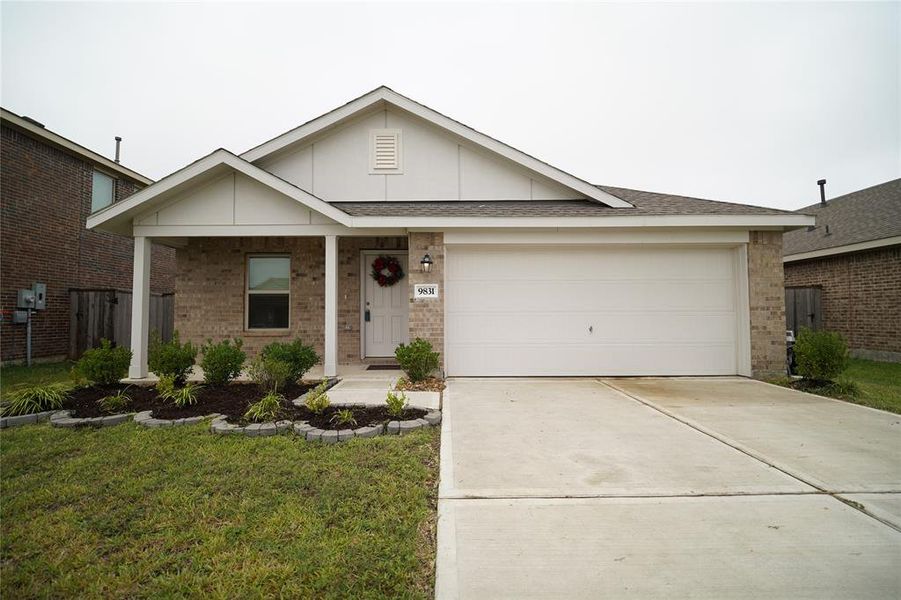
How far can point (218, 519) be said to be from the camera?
2.74m

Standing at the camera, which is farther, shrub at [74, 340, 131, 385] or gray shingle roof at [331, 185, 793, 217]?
gray shingle roof at [331, 185, 793, 217]

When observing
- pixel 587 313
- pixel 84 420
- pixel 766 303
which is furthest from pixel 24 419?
pixel 766 303

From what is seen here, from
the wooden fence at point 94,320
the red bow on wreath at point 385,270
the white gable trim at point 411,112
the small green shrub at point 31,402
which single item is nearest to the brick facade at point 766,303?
the white gable trim at point 411,112

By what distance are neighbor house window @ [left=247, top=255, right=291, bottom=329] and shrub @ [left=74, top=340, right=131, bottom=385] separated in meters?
3.19

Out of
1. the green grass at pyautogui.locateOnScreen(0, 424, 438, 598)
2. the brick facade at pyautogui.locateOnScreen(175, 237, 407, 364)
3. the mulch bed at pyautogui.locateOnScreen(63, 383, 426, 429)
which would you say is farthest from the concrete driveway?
the brick facade at pyautogui.locateOnScreen(175, 237, 407, 364)

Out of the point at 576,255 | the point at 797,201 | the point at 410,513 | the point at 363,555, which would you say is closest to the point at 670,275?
the point at 576,255

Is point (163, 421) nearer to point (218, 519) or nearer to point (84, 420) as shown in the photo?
point (84, 420)

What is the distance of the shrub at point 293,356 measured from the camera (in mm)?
6309

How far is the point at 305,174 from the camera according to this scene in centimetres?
915

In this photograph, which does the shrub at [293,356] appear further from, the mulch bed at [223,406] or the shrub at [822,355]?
the shrub at [822,355]

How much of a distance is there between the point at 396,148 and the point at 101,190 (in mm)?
9814

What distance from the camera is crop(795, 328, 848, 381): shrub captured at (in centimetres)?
657

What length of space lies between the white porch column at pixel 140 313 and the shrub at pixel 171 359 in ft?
4.64

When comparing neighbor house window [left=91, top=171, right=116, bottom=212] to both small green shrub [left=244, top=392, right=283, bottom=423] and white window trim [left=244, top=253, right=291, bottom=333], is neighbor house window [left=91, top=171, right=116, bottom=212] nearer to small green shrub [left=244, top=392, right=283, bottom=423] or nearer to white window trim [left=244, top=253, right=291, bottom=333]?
white window trim [left=244, top=253, right=291, bottom=333]
